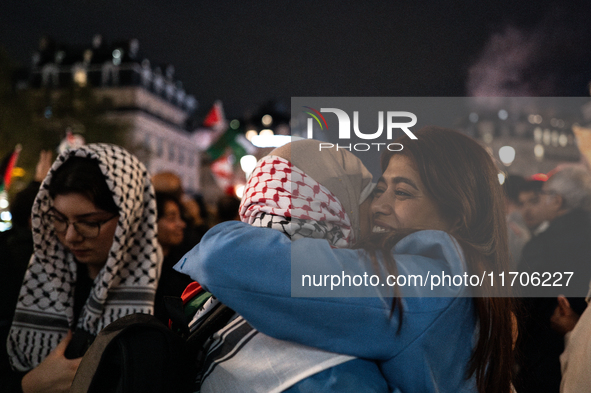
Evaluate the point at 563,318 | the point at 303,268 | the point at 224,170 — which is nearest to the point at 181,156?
the point at 224,170

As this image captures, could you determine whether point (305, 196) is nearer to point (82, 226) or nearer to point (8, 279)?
point (82, 226)

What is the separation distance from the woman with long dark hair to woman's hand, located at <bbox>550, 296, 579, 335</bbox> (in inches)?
49.7

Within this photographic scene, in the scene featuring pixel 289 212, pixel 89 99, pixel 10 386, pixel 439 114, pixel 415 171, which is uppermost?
pixel 89 99

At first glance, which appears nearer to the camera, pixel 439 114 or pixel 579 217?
pixel 439 114

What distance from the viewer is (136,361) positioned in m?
1.15

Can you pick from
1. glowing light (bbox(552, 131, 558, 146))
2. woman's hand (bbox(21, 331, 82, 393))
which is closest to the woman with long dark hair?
woman's hand (bbox(21, 331, 82, 393))

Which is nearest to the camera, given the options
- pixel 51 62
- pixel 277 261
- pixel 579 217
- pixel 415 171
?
pixel 277 261

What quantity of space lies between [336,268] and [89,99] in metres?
20.0

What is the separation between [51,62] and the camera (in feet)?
133

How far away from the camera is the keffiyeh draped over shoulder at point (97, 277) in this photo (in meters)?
1.92

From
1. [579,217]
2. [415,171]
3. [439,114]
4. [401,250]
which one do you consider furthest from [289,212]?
[579,217]

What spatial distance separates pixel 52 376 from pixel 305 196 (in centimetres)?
132

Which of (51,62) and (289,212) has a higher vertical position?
(51,62)

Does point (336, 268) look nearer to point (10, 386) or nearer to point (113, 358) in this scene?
point (113, 358)
